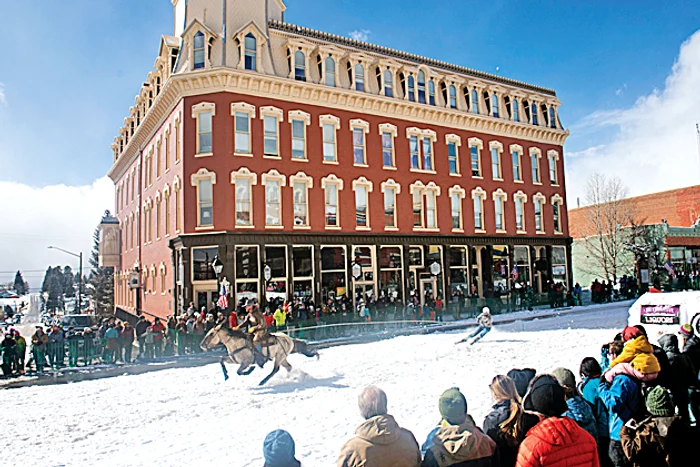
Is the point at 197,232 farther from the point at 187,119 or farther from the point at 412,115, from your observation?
the point at 412,115


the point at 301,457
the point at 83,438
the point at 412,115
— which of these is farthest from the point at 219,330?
the point at 412,115

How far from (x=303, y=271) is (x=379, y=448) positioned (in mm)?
25182

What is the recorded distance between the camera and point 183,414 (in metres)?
10.7

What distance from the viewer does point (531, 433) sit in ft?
12.6

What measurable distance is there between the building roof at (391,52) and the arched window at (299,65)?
151 centimetres

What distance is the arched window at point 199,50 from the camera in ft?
91.1

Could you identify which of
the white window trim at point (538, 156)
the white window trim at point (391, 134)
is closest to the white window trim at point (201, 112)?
the white window trim at point (391, 134)

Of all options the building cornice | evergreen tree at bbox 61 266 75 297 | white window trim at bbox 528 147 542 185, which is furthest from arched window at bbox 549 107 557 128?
evergreen tree at bbox 61 266 75 297

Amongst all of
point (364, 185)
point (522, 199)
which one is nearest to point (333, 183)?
point (364, 185)

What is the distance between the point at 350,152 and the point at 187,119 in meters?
9.33

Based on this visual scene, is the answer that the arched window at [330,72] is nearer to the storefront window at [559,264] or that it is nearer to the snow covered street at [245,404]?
the snow covered street at [245,404]

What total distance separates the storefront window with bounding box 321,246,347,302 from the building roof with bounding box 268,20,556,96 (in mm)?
12443

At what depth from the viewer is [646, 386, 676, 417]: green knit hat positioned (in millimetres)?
4316

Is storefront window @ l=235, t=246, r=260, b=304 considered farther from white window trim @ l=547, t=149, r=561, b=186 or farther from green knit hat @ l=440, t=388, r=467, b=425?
white window trim @ l=547, t=149, r=561, b=186
